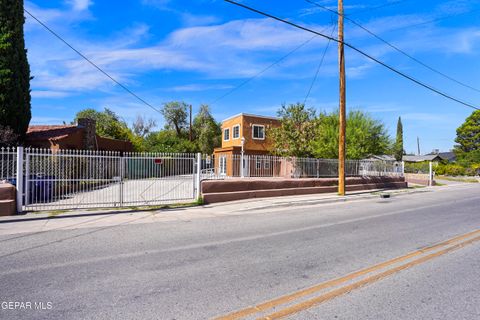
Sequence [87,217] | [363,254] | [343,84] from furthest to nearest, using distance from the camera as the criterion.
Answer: [343,84], [87,217], [363,254]

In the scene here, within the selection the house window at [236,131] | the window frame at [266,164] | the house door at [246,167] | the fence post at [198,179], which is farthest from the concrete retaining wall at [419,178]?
the fence post at [198,179]

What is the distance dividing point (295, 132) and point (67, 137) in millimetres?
16581

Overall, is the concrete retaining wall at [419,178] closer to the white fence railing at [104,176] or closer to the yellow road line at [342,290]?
the white fence railing at [104,176]

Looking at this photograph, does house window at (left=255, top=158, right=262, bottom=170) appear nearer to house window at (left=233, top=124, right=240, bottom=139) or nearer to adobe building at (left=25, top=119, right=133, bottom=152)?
adobe building at (left=25, top=119, right=133, bottom=152)

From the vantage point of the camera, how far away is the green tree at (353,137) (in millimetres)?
22062

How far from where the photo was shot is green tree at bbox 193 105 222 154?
165 ft

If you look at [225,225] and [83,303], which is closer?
[83,303]

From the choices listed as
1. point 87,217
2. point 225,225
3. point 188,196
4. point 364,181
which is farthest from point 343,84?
point 87,217

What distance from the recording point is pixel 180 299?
12.2ft

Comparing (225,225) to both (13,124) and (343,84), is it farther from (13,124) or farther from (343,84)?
(13,124)

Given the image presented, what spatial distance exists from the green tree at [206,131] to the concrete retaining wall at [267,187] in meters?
32.8

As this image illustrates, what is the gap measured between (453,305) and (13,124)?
20968mm

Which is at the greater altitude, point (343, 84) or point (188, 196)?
point (343, 84)

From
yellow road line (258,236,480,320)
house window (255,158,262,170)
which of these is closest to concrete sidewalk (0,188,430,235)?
house window (255,158,262,170)
